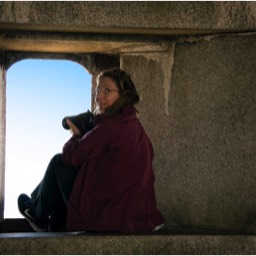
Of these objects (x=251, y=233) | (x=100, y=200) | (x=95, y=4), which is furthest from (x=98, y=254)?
(x=95, y=4)

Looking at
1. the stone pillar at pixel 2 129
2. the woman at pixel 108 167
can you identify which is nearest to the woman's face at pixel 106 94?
the woman at pixel 108 167

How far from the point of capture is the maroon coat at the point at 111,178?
5.52 meters

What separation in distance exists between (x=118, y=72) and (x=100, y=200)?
0.71 metres

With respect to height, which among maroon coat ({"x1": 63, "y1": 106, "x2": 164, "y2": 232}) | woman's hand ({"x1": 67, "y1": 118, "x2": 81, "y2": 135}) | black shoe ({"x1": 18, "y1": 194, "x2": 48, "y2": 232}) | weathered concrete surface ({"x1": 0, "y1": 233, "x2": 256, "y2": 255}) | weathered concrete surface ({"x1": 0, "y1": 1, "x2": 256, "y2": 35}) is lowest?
weathered concrete surface ({"x1": 0, "y1": 233, "x2": 256, "y2": 255})

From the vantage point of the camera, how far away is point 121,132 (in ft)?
18.1

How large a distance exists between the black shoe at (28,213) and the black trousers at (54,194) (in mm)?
36

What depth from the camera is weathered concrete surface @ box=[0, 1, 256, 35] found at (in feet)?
18.1

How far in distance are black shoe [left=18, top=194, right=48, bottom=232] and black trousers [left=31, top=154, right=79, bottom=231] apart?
0.04 metres

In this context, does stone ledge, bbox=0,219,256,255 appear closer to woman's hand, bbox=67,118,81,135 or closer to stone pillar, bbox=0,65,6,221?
woman's hand, bbox=67,118,81,135

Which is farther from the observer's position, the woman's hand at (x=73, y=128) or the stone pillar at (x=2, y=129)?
the stone pillar at (x=2, y=129)

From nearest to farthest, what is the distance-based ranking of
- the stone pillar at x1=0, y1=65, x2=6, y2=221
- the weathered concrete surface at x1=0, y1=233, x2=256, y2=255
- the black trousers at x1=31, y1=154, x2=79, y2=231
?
the weathered concrete surface at x1=0, y1=233, x2=256, y2=255 → the black trousers at x1=31, y1=154, x2=79, y2=231 → the stone pillar at x1=0, y1=65, x2=6, y2=221

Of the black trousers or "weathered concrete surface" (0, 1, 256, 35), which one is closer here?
"weathered concrete surface" (0, 1, 256, 35)

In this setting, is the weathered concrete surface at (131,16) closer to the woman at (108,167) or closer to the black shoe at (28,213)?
the woman at (108,167)

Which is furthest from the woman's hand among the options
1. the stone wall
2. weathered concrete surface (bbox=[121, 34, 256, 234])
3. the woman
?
weathered concrete surface (bbox=[121, 34, 256, 234])
